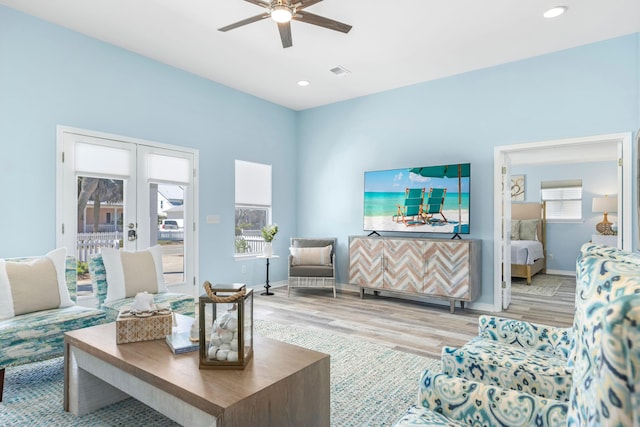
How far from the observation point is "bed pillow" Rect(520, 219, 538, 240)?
7.66 m

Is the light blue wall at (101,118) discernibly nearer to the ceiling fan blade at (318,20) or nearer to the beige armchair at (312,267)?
the beige armchair at (312,267)

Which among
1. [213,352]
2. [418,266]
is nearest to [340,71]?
[418,266]

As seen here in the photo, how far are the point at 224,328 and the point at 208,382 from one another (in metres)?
0.23

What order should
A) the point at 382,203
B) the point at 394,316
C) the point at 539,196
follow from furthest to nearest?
the point at 539,196 < the point at 382,203 < the point at 394,316

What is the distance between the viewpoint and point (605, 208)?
7.10 meters

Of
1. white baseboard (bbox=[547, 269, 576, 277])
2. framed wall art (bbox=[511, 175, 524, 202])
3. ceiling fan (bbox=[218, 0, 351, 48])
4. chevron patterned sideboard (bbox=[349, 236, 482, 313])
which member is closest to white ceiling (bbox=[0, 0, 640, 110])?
ceiling fan (bbox=[218, 0, 351, 48])

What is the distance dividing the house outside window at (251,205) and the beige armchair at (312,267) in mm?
715

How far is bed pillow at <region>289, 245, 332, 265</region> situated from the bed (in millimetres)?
3503

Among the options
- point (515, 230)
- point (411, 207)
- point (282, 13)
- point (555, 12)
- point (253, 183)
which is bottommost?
point (515, 230)

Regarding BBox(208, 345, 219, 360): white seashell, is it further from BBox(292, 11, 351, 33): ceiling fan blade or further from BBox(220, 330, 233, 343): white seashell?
BBox(292, 11, 351, 33): ceiling fan blade

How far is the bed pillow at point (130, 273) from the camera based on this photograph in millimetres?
3248

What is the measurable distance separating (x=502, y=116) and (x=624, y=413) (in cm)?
455

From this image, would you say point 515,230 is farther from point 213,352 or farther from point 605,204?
point 213,352

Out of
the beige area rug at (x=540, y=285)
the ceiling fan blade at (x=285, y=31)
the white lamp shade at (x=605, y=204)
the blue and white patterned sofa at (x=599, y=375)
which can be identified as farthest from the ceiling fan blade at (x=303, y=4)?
the white lamp shade at (x=605, y=204)
